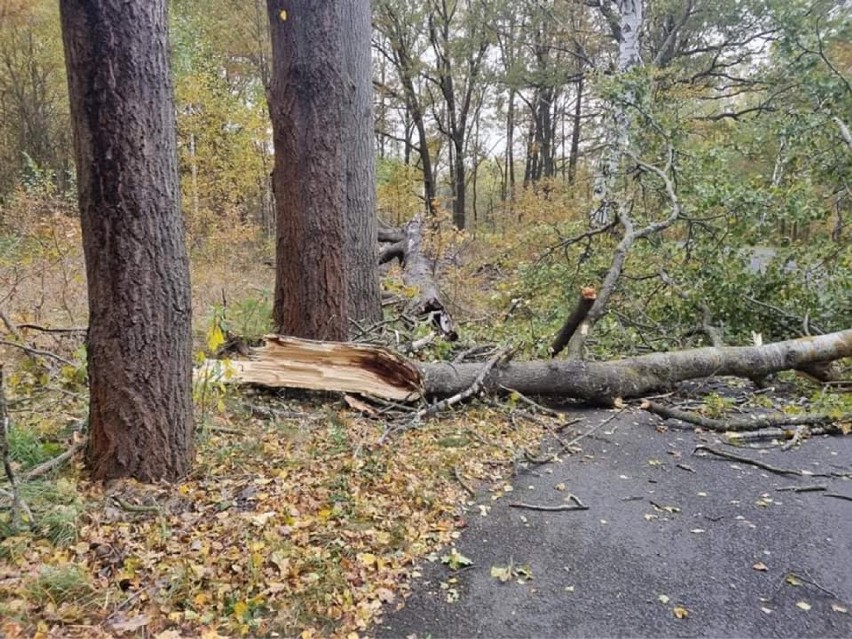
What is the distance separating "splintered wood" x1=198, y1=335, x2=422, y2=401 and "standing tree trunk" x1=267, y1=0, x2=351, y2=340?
1.32 ft

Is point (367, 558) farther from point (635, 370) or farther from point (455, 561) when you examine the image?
point (635, 370)

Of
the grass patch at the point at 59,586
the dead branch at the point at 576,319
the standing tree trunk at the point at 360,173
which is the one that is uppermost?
the standing tree trunk at the point at 360,173

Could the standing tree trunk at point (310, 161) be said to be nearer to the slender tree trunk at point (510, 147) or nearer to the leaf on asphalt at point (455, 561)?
the leaf on asphalt at point (455, 561)

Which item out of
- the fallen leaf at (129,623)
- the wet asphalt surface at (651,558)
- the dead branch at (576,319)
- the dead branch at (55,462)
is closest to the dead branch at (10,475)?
the dead branch at (55,462)

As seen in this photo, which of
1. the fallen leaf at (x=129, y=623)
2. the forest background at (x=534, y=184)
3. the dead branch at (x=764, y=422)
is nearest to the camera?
the fallen leaf at (x=129, y=623)

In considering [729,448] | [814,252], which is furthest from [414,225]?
[729,448]

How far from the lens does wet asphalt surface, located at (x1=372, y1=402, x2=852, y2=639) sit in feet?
6.05

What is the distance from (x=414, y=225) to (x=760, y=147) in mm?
5024

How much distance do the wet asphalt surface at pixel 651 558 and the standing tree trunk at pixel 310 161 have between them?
2.19m

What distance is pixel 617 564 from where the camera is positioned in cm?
219

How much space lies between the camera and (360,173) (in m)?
4.38

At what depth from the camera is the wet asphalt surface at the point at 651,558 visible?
1845 millimetres

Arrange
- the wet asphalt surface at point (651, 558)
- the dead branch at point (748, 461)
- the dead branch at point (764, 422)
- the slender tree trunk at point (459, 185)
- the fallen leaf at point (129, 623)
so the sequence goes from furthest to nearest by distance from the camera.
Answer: the slender tree trunk at point (459, 185) → the dead branch at point (764, 422) → the dead branch at point (748, 461) → the wet asphalt surface at point (651, 558) → the fallen leaf at point (129, 623)

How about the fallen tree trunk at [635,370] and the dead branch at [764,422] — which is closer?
the dead branch at [764,422]
